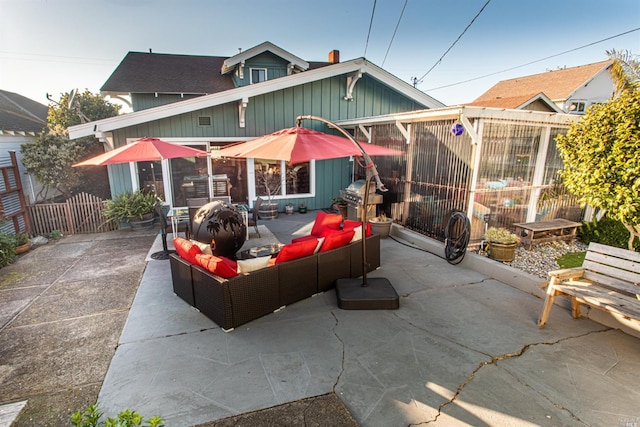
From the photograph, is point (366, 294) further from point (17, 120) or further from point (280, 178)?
point (17, 120)

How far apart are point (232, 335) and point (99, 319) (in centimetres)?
189

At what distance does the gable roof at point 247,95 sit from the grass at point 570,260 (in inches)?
241

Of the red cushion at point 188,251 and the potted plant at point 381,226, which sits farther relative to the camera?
the potted plant at point 381,226

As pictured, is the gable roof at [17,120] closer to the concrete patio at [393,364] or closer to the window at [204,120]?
the window at [204,120]

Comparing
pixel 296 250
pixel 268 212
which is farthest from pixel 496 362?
pixel 268 212

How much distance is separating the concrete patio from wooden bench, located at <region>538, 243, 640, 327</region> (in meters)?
0.49

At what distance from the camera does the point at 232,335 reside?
3531 mm

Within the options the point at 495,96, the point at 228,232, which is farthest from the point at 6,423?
the point at 495,96

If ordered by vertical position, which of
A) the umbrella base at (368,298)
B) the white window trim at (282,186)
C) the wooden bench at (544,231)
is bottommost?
the umbrella base at (368,298)

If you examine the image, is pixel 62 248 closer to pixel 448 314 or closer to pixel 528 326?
pixel 448 314

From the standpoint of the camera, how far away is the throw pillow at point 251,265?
12.2ft

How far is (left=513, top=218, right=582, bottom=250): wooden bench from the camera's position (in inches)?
233

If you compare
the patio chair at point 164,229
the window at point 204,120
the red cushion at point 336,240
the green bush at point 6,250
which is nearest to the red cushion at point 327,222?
the red cushion at point 336,240

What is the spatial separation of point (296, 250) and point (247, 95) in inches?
227
